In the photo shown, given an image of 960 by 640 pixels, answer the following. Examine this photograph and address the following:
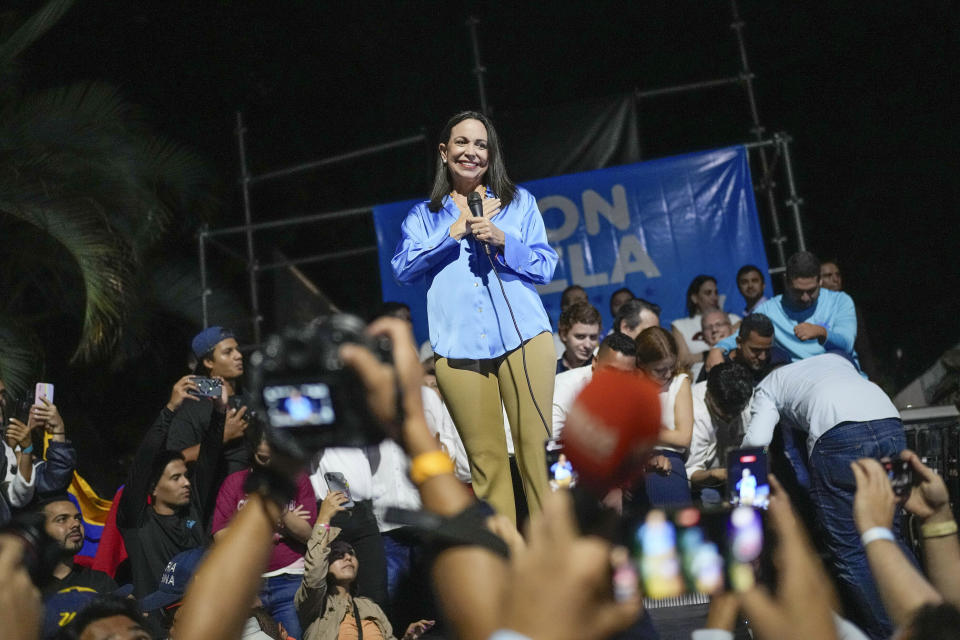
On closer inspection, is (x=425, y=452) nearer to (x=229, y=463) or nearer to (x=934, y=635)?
(x=934, y=635)

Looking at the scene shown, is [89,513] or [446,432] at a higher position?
[446,432]

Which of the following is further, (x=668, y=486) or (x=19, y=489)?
(x=19, y=489)

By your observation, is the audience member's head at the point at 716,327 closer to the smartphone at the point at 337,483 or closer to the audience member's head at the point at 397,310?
the audience member's head at the point at 397,310

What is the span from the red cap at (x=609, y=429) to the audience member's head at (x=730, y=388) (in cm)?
415

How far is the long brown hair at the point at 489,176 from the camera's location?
4.29 meters

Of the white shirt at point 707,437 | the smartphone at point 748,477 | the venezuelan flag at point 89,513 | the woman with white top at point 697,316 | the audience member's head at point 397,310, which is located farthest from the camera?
the woman with white top at point 697,316

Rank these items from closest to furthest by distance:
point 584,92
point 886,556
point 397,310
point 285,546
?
point 886,556 < point 285,546 < point 397,310 < point 584,92

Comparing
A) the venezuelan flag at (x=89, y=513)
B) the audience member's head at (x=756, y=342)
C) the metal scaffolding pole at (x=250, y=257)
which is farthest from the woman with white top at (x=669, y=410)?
the metal scaffolding pole at (x=250, y=257)

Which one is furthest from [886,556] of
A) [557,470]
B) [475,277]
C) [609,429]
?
[475,277]

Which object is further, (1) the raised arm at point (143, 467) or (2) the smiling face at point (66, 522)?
(1) the raised arm at point (143, 467)

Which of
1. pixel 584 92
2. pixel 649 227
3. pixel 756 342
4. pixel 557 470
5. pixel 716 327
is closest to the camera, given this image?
pixel 557 470

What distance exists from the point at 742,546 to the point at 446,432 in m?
4.20

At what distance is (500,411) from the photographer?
13.3 feet

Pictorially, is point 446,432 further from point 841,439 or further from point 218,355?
point 841,439
